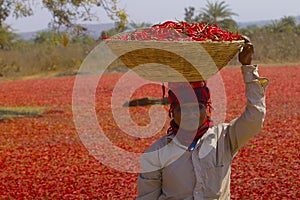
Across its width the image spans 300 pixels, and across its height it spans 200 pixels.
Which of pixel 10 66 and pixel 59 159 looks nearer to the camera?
pixel 59 159

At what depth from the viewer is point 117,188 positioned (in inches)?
281

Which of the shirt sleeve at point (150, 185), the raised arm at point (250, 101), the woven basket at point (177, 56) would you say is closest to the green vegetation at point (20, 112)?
the shirt sleeve at point (150, 185)

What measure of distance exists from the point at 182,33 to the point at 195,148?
72 centimetres

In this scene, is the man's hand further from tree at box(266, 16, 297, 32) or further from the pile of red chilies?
tree at box(266, 16, 297, 32)

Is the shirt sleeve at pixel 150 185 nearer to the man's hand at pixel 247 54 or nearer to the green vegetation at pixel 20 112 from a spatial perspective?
the man's hand at pixel 247 54

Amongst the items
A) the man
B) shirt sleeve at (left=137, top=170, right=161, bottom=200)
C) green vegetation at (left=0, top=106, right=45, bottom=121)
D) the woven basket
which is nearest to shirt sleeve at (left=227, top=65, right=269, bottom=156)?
the man

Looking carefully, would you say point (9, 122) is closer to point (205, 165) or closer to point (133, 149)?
point (133, 149)

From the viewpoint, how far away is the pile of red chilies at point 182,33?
10.1 ft

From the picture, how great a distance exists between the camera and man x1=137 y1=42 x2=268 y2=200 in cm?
310

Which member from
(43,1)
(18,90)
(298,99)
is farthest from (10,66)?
(298,99)

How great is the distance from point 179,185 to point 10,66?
33480mm

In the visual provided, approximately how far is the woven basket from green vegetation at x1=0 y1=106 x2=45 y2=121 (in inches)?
482

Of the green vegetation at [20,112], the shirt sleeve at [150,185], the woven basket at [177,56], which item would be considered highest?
the woven basket at [177,56]

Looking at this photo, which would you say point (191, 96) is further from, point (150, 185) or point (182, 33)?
point (150, 185)
